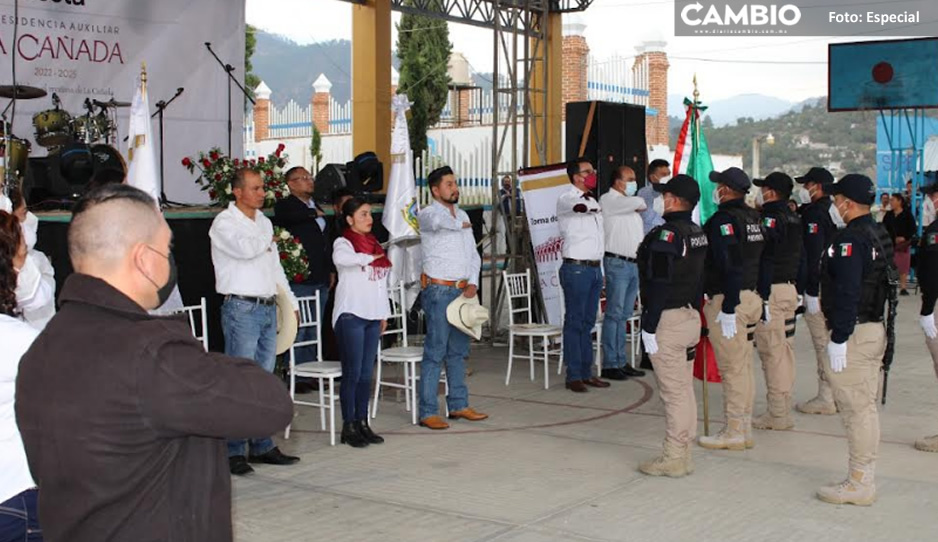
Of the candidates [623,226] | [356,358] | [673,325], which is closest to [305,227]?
[356,358]

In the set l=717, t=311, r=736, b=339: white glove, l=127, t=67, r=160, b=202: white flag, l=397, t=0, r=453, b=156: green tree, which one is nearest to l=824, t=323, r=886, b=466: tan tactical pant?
l=717, t=311, r=736, b=339: white glove

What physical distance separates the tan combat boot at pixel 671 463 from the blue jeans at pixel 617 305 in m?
3.41

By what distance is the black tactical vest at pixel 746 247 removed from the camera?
721 centimetres

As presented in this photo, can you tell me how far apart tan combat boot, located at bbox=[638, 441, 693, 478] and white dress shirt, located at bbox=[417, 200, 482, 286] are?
2.00 metres

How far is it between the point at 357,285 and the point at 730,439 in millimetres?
2591

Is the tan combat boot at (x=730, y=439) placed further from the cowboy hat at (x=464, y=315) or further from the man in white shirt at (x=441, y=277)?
the man in white shirt at (x=441, y=277)

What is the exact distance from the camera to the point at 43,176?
10508 millimetres

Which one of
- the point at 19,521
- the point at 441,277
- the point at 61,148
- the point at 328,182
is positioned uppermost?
the point at 61,148

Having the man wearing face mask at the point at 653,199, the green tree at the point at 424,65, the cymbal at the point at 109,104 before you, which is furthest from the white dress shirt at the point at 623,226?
the green tree at the point at 424,65

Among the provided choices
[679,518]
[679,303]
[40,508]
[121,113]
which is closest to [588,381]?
[679,303]

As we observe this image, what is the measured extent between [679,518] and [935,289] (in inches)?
107

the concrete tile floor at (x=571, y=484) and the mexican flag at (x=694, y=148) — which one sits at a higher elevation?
the mexican flag at (x=694, y=148)

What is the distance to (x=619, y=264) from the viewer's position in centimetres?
988

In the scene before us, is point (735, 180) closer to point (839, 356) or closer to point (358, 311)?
point (839, 356)
